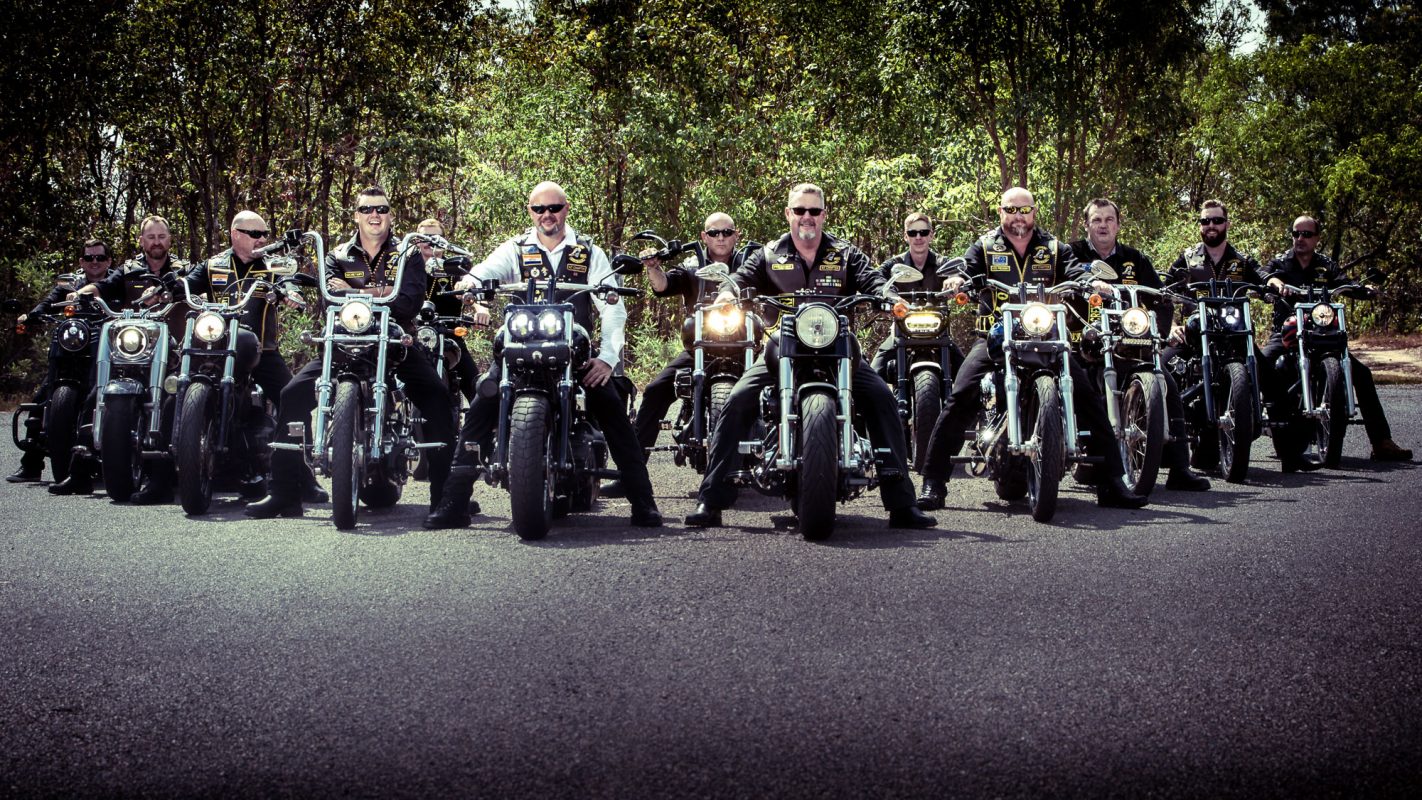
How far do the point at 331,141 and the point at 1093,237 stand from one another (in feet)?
67.4

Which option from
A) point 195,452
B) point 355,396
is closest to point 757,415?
point 355,396

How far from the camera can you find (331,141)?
2900 centimetres

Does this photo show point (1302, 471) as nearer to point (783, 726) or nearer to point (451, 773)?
point (783, 726)

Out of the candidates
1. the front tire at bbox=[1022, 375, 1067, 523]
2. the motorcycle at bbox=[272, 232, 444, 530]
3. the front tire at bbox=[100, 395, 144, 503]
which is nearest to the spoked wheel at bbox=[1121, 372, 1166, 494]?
the front tire at bbox=[1022, 375, 1067, 523]

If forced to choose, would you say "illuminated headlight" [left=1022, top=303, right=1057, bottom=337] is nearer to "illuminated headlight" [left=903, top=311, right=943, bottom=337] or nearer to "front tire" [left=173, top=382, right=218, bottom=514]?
"illuminated headlight" [left=903, top=311, right=943, bottom=337]

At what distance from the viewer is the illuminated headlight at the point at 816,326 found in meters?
8.48

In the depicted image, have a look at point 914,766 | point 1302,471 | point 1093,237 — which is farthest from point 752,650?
point 1302,471

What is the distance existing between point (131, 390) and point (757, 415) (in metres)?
4.64

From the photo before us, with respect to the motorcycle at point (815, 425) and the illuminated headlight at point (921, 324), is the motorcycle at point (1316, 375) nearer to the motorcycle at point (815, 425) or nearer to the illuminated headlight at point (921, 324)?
the illuminated headlight at point (921, 324)

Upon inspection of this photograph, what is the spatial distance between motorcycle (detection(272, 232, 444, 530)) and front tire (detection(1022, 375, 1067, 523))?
149 inches

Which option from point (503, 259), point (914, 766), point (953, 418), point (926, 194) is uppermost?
point (926, 194)

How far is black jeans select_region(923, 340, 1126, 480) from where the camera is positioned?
9766 mm

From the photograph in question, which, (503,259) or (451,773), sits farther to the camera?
(503,259)

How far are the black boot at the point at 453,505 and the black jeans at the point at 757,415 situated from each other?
149 centimetres
